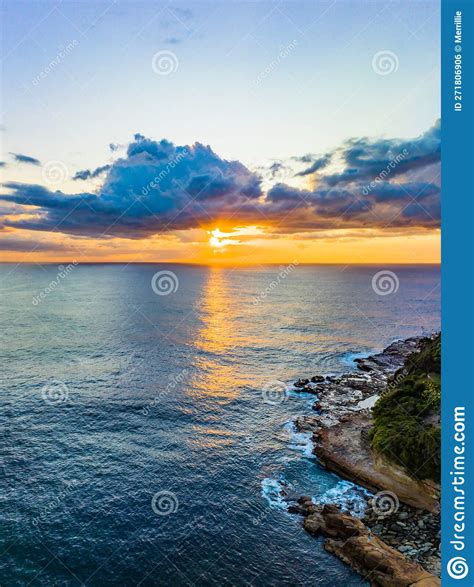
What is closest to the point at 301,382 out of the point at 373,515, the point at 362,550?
the point at 373,515

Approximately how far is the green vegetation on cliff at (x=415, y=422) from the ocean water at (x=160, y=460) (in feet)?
17.1

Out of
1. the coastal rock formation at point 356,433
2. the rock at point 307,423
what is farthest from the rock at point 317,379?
the rock at point 307,423

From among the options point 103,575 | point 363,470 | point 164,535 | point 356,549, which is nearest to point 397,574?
point 356,549

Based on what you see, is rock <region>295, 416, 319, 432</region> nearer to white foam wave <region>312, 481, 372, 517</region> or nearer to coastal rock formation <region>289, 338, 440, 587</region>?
coastal rock formation <region>289, 338, 440, 587</region>

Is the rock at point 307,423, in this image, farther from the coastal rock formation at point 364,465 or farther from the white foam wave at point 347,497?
the white foam wave at point 347,497

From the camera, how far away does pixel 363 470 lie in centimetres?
3481

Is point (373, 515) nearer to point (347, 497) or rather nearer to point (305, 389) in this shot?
point (347, 497)

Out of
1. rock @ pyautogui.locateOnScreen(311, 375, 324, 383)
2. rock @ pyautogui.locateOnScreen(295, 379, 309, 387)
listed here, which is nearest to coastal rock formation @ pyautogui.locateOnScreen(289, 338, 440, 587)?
rock @ pyautogui.locateOnScreen(295, 379, 309, 387)

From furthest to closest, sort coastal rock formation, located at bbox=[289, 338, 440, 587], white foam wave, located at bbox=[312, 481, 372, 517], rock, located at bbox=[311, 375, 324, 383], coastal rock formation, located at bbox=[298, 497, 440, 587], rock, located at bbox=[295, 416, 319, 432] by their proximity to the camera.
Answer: rock, located at bbox=[311, 375, 324, 383], rock, located at bbox=[295, 416, 319, 432], white foam wave, located at bbox=[312, 481, 372, 517], coastal rock formation, located at bbox=[289, 338, 440, 587], coastal rock formation, located at bbox=[298, 497, 440, 587]

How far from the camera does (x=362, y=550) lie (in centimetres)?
2575

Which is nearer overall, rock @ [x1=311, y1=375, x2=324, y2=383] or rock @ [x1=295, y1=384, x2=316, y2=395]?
rock @ [x1=295, y1=384, x2=316, y2=395]

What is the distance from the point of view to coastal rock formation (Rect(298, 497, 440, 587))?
2330 centimetres

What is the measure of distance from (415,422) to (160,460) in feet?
79.4

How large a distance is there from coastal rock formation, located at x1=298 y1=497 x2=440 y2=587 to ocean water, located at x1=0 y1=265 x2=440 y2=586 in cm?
96
